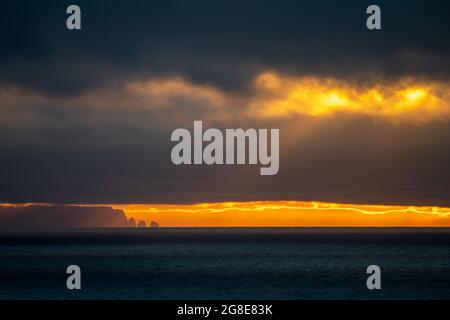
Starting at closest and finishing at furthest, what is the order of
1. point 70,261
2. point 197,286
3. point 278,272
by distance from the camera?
point 197,286 < point 278,272 < point 70,261

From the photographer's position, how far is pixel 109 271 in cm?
9606

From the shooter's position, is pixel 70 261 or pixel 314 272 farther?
pixel 70 261

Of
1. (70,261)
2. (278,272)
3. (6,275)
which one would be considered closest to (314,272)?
(278,272)
